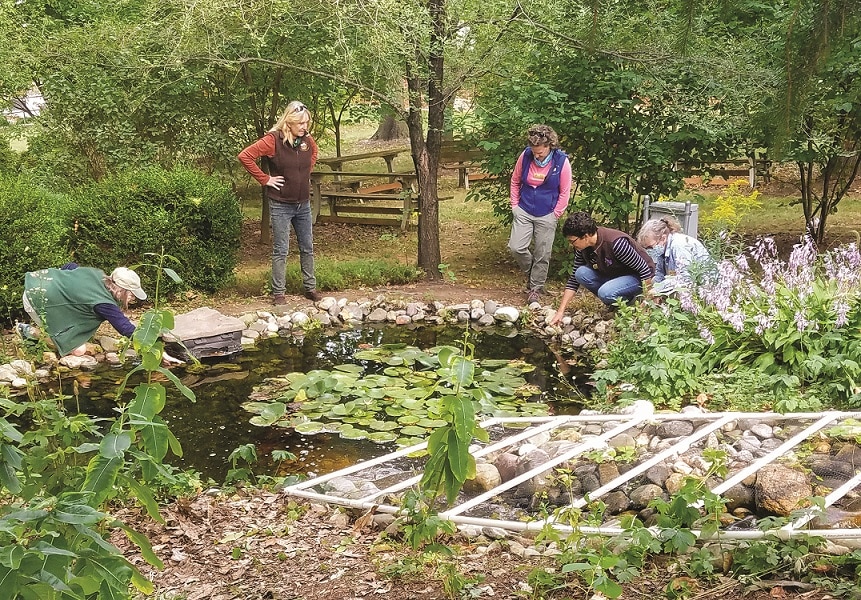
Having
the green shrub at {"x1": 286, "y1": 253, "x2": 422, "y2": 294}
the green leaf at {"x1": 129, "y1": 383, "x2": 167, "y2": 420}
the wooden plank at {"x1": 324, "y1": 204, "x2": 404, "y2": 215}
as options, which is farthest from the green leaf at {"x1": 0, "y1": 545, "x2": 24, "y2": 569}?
the wooden plank at {"x1": 324, "y1": 204, "x2": 404, "y2": 215}

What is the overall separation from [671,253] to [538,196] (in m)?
1.96

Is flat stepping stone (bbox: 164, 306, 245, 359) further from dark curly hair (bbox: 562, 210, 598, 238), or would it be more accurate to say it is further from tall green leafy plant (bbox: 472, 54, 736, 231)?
tall green leafy plant (bbox: 472, 54, 736, 231)

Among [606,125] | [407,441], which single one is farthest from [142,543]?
[606,125]

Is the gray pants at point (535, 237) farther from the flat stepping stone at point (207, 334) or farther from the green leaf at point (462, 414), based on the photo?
the green leaf at point (462, 414)

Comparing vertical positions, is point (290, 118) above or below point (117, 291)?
above

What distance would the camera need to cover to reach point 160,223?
7926mm

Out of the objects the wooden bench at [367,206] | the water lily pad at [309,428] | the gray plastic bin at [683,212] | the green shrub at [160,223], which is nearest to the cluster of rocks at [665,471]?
the water lily pad at [309,428]

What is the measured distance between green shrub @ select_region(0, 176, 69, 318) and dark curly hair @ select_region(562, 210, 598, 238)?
430 cm

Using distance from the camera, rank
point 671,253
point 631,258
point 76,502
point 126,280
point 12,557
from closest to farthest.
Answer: point 12,557 → point 76,502 → point 126,280 → point 671,253 → point 631,258

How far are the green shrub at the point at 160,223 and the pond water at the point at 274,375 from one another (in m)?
1.48

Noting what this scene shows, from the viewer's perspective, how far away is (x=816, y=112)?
7801mm

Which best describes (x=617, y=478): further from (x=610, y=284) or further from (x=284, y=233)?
(x=284, y=233)

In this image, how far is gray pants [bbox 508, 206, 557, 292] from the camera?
313 inches

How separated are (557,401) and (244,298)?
3.77 metres
